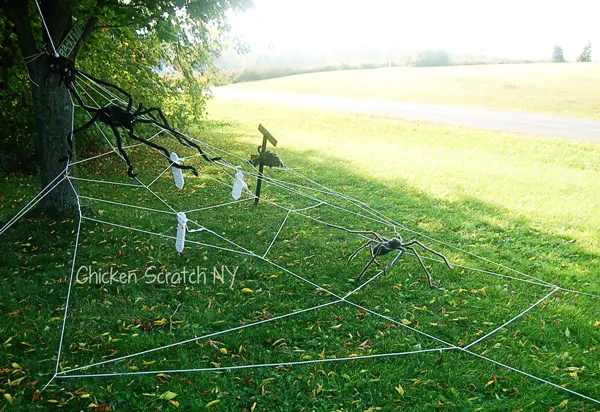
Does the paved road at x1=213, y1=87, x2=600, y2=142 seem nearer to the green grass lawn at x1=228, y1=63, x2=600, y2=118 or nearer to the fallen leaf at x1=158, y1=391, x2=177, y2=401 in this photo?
the green grass lawn at x1=228, y1=63, x2=600, y2=118

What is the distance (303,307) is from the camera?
416cm

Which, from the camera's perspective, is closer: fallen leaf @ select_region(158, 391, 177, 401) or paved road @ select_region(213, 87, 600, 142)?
fallen leaf @ select_region(158, 391, 177, 401)

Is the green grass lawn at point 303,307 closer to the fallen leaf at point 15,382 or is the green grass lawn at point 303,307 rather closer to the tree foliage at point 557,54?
the fallen leaf at point 15,382

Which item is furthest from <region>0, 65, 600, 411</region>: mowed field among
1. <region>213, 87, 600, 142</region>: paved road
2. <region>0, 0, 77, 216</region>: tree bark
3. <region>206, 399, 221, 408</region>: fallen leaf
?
<region>213, 87, 600, 142</region>: paved road

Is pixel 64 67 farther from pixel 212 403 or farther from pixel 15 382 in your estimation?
pixel 212 403

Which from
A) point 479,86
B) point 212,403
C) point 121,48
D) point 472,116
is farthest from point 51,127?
point 479,86

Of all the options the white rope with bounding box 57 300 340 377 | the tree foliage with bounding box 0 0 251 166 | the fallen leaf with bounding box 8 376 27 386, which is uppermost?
the tree foliage with bounding box 0 0 251 166

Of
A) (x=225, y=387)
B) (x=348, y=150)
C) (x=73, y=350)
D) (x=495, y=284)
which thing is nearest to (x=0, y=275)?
(x=73, y=350)

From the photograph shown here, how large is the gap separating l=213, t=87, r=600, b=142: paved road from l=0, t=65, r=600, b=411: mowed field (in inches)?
279

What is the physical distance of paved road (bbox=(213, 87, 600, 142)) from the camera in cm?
1407

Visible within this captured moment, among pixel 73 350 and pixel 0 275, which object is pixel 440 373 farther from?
pixel 0 275

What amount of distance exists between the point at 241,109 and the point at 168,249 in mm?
14621

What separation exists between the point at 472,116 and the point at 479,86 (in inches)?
383

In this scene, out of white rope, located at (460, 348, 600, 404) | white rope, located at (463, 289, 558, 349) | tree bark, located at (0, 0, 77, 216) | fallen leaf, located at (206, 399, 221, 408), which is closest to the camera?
fallen leaf, located at (206, 399, 221, 408)
